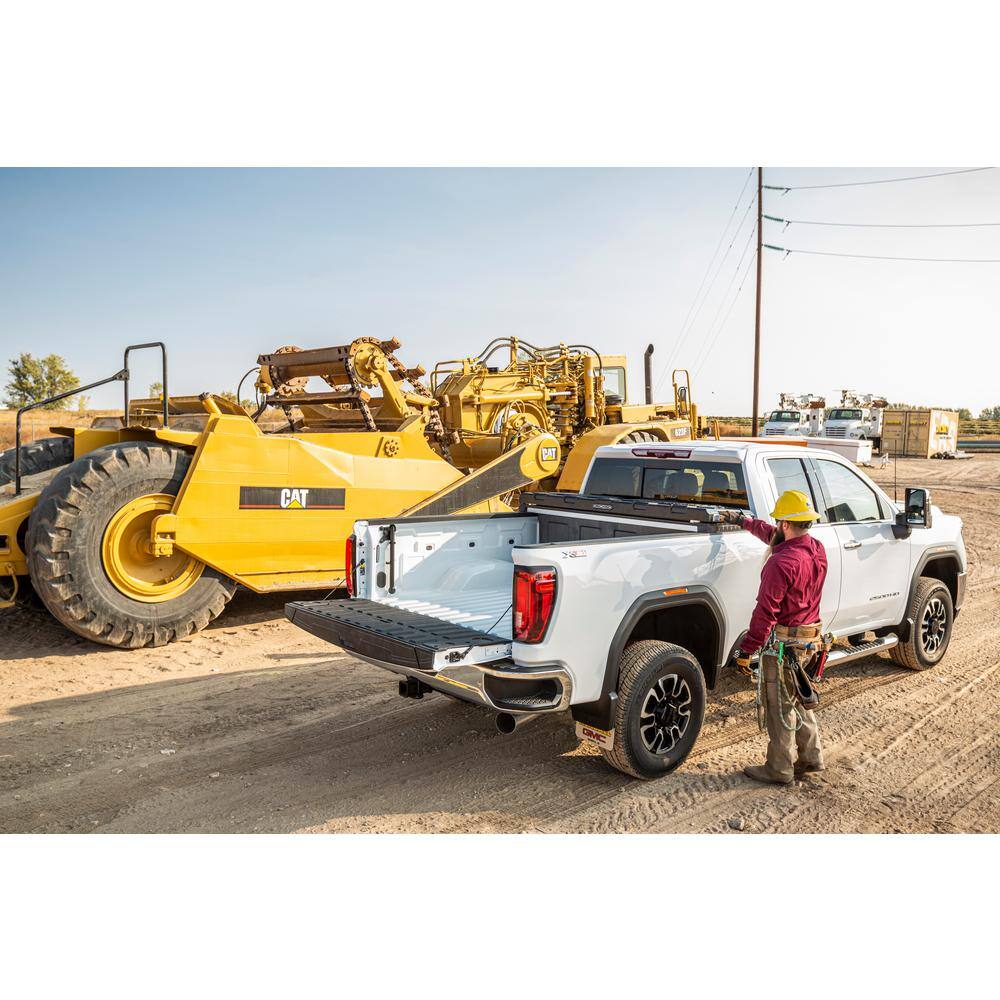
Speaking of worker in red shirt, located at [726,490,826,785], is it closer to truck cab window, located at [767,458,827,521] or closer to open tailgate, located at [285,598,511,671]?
truck cab window, located at [767,458,827,521]

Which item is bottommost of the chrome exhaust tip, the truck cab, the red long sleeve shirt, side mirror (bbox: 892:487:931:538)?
the chrome exhaust tip

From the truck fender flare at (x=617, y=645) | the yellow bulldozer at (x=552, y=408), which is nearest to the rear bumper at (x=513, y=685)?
the truck fender flare at (x=617, y=645)

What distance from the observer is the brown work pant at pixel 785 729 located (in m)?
4.88

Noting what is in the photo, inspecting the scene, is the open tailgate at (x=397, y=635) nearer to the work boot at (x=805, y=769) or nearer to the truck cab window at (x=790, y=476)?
the work boot at (x=805, y=769)

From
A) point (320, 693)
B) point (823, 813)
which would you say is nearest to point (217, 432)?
point (320, 693)

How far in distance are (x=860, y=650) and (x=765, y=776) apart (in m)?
1.78

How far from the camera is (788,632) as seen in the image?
4863 mm

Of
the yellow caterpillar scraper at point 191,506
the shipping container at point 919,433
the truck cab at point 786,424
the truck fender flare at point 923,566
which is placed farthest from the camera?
the truck cab at point 786,424

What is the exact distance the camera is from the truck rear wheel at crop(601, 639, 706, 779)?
464 cm

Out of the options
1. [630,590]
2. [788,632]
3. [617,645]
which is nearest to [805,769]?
[788,632]

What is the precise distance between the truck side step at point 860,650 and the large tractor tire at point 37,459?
8561 mm

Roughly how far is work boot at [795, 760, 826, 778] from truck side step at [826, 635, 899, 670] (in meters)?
0.85

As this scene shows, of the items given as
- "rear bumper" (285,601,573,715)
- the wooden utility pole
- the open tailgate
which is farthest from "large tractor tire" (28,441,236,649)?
the wooden utility pole

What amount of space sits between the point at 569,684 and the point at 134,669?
4.66 meters
